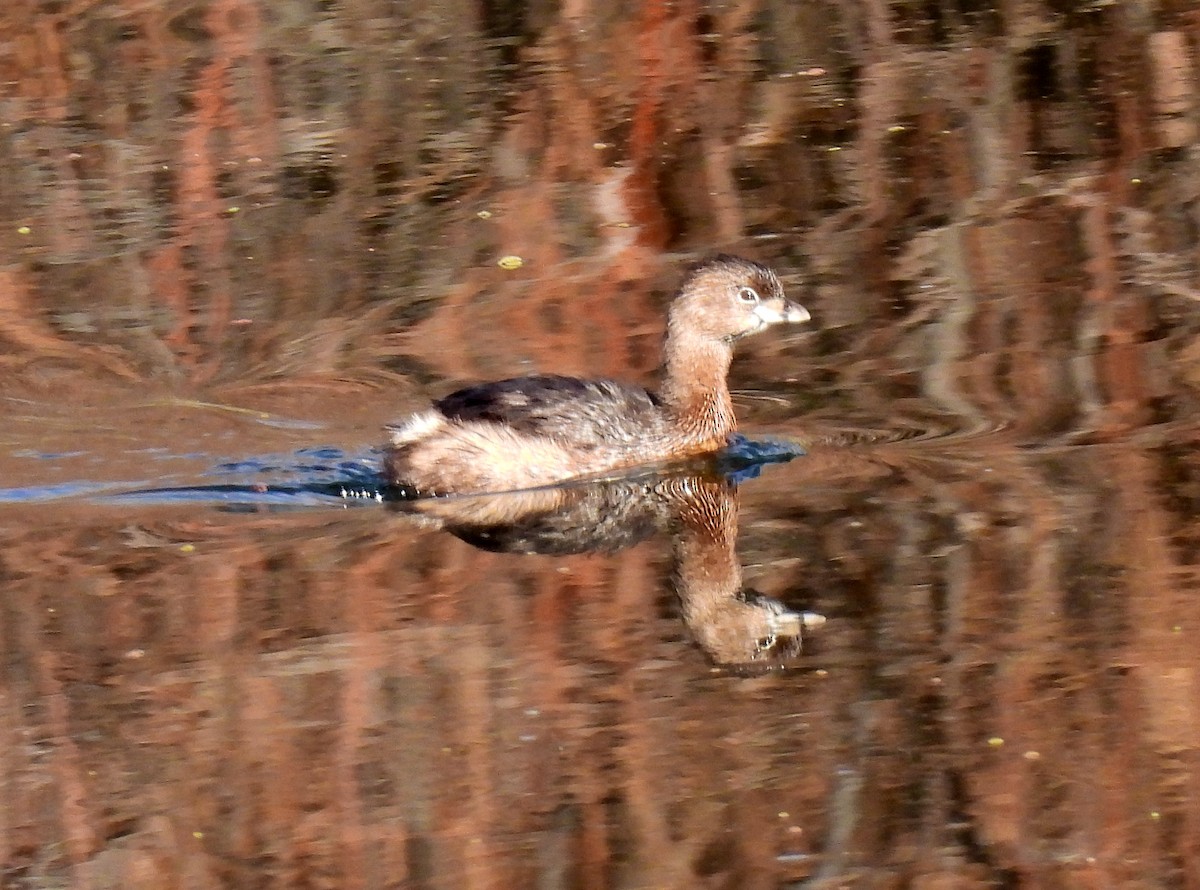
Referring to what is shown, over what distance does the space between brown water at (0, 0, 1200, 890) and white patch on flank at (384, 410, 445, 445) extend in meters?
0.36

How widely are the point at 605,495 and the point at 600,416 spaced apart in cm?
34

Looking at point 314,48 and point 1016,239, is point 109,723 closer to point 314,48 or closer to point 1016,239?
point 1016,239

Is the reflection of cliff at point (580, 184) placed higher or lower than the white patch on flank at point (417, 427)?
lower

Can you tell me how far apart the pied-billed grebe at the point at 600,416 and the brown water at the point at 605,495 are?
0.31 meters

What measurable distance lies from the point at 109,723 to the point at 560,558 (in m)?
1.97

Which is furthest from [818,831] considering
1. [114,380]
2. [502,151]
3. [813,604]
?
[502,151]

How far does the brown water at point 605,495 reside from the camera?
5.55m

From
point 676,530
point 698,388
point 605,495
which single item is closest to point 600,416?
point 605,495

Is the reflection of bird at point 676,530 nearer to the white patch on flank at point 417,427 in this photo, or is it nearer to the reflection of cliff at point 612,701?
the reflection of cliff at point 612,701

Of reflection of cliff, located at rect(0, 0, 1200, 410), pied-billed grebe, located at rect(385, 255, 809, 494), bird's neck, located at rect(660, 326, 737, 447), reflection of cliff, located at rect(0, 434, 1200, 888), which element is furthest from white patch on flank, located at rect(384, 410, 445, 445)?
reflection of cliff, located at rect(0, 0, 1200, 410)

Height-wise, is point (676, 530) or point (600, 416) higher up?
point (600, 416)

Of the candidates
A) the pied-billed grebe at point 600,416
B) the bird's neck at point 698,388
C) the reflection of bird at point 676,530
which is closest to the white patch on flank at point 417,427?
the pied-billed grebe at point 600,416

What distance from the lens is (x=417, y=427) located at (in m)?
8.55

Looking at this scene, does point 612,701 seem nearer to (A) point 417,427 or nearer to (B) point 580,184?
(A) point 417,427
